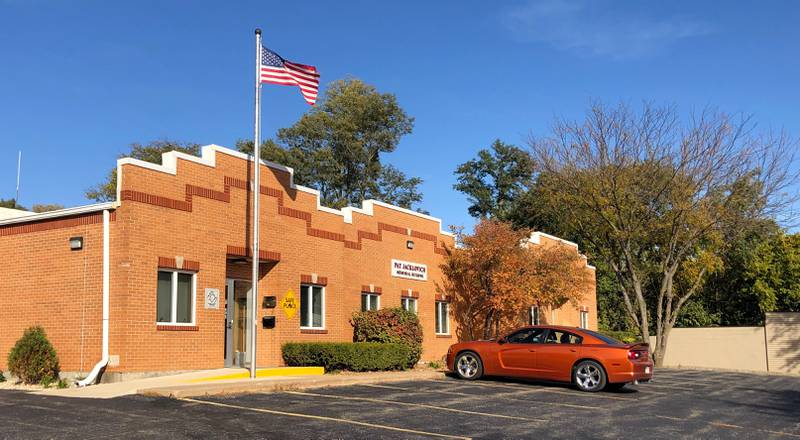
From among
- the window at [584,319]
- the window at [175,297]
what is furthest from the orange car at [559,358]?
the window at [584,319]

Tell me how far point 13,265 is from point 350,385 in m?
8.94

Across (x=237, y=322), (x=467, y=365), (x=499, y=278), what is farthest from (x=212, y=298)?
(x=499, y=278)

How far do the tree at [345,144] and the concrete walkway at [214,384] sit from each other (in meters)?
30.2

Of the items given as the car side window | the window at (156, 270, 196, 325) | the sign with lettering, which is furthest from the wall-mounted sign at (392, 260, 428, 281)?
the window at (156, 270, 196, 325)

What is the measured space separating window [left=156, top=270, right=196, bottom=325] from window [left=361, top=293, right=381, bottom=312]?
293 inches

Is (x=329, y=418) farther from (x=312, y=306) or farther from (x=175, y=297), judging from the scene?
(x=312, y=306)

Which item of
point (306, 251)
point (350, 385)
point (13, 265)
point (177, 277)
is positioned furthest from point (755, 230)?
point (13, 265)

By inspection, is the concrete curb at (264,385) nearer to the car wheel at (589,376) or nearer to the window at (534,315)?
the car wheel at (589,376)

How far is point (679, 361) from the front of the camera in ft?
135

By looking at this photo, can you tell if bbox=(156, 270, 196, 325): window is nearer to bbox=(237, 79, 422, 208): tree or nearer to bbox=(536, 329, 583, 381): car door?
bbox=(536, 329, 583, 381): car door

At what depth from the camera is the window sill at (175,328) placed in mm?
16797

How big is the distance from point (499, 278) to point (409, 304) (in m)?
3.36

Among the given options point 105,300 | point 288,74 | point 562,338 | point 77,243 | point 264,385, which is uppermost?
point 288,74

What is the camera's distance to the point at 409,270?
26219 mm
